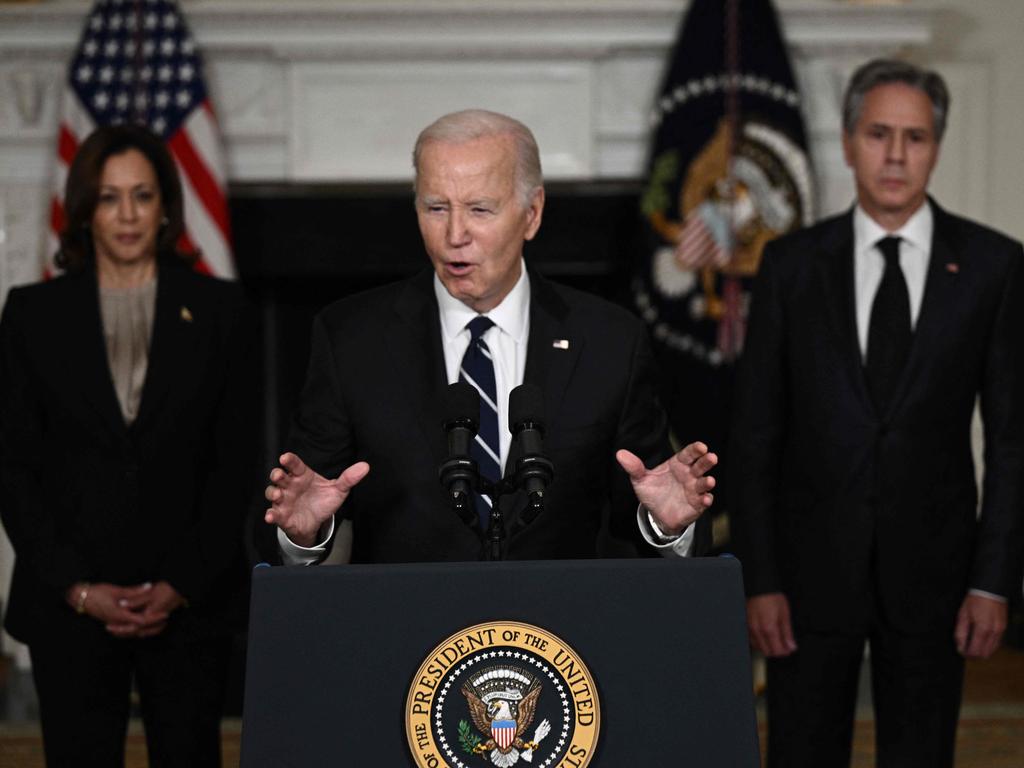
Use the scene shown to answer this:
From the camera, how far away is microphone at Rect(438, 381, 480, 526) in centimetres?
165

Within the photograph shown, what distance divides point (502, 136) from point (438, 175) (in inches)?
4.5

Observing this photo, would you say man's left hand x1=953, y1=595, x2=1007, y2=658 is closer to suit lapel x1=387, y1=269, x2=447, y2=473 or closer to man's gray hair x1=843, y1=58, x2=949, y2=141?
man's gray hair x1=843, y1=58, x2=949, y2=141

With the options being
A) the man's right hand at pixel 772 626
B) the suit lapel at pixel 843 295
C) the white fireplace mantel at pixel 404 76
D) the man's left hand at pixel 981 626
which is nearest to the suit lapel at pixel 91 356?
the man's right hand at pixel 772 626

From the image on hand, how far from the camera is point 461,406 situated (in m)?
1.73

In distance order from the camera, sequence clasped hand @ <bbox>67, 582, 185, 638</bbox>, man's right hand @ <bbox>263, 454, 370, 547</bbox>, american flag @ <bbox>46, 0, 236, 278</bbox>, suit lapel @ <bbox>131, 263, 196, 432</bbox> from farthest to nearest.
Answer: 1. american flag @ <bbox>46, 0, 236, 278</bbox>
2. suit lapel @ <bbox>131, 263, 196, 432</bbox>
3. clasped hand @ <bbox>67, 582, 185, 638</bbox>
4. man's right hand @ <bbox>263, 454, 370, 547</bbox>

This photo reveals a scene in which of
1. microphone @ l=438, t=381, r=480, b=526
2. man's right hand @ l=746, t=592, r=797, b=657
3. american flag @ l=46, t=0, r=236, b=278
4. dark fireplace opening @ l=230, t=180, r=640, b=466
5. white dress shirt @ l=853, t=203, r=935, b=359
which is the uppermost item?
american flag @ l=46, t=0, r=236, b=278

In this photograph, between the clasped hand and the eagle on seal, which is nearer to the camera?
the eagle on seal

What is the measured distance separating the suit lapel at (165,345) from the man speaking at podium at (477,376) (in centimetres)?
61

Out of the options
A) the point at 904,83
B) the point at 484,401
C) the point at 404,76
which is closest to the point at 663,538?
the point at 484,401

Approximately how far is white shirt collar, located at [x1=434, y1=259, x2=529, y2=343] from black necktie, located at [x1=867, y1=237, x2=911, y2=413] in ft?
2.94

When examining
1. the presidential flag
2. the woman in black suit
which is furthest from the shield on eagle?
the presidential flag

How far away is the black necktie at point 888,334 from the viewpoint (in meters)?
2.75

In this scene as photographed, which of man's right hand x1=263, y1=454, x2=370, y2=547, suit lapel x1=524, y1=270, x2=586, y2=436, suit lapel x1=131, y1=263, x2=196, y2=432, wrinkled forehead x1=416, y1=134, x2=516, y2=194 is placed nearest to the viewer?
man's right hand x1=263, y1=454, x2=370, y2=547

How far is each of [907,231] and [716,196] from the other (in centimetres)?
235
